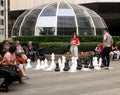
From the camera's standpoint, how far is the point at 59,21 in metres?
31.6

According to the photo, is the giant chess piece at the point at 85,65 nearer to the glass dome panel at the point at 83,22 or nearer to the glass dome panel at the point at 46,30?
the glass dome panel at the point at 46,30

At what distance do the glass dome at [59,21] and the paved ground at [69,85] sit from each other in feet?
52.3

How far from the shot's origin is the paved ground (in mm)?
11102

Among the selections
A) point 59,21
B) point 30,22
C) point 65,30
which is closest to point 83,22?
point 65,30

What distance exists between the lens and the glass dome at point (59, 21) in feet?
104

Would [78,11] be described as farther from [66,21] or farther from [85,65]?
[85,65]

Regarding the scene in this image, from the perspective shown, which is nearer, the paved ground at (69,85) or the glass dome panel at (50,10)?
the paved ground at (69,85)

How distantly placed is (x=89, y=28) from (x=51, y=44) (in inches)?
298

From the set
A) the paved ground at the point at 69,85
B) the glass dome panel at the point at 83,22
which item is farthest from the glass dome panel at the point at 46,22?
the paved ground at the point at 69,85

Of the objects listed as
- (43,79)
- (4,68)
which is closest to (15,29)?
(43,79)

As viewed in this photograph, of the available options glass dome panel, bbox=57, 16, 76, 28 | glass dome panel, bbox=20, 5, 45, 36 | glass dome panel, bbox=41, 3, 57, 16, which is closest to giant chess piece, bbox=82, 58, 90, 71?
glass dome panel, bbox=57, 16, 76, 28

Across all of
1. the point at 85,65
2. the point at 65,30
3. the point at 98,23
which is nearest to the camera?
the point at 85,65

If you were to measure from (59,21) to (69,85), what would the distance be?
63.7 feet

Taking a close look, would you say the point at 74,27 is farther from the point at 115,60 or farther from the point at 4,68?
the point at 4,68
